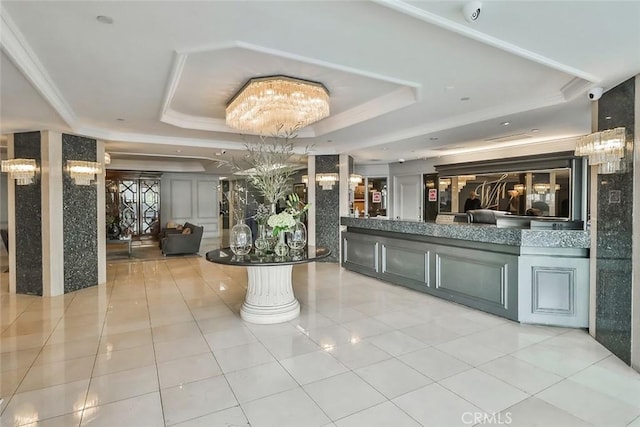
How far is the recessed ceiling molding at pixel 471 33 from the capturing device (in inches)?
76.9

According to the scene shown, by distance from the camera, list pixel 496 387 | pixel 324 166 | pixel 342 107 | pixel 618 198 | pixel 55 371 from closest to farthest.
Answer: pixel 496 387 → pixel 55 371 → pixel 618 198 → pixel 342 107 → pixel 324 166

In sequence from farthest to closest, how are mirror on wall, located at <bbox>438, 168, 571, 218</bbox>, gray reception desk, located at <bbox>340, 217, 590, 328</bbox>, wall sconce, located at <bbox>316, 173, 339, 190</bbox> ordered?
1. wall sconce, located at <bbox>316, 173, 339, 190</bbox>
2. mirror on wall, located at <bbox>438, 168, 571, 218</bbox>
3. gray reception desk, located at <bbox>340, 217, 590, 328</bbox>

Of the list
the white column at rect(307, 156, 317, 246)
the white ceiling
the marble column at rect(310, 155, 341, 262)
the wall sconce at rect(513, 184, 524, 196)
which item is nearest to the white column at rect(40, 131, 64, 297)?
the white ceiling

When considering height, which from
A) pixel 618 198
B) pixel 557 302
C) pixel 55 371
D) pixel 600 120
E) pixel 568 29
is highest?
pixel 568 29

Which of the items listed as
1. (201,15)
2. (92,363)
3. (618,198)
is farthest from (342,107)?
(92,363)

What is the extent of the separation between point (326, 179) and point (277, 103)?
4.02 m

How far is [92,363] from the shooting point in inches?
119

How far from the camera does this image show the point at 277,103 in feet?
12.4

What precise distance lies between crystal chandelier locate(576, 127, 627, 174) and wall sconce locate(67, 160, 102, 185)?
6.83 meters

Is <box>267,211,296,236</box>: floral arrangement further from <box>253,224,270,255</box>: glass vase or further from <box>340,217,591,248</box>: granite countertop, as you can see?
<box>340,217,591,248</box>: granite countertop

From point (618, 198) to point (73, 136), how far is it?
738 cm

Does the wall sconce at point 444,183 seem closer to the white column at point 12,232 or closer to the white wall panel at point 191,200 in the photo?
the white wall panel at point 191,200

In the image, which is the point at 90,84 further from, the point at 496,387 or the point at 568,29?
the point at 496,387

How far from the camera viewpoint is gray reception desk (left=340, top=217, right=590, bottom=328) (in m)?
3.78
